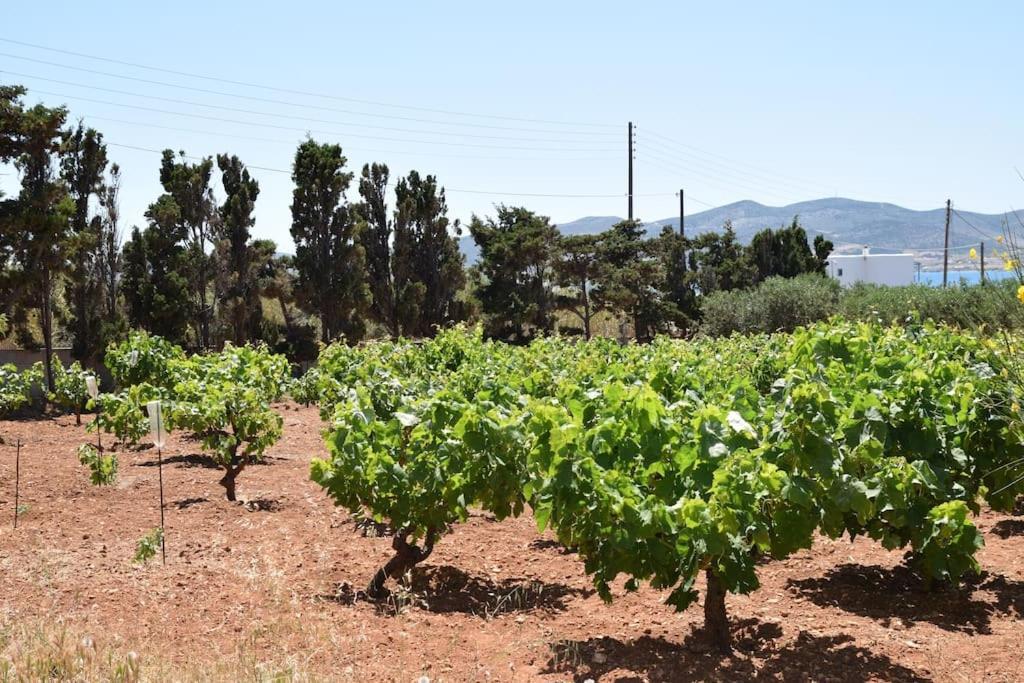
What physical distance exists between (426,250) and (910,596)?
31.4m

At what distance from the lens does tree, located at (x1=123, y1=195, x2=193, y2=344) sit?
30.5 m

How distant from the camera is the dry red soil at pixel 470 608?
5328 millimetres

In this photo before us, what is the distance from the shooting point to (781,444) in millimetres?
5023

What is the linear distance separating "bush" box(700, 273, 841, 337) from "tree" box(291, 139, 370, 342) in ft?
47.5

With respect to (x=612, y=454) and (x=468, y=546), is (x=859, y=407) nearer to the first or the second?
(x=612, y=454)

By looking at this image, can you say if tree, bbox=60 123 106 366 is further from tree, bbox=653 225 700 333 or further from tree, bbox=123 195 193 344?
tree, bbox=653 225 700 333

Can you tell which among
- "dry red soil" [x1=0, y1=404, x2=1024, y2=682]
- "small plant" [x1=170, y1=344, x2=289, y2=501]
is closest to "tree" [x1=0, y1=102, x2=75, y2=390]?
"small plant" [x1=170, y1=344, x2=289, y2=501]

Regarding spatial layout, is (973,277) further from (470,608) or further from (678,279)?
(470,608)

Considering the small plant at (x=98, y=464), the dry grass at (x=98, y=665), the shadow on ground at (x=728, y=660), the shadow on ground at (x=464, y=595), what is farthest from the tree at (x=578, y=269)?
the dry grass at (x=98, y=665)

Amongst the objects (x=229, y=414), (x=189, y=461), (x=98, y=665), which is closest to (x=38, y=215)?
(x=189, y=461)

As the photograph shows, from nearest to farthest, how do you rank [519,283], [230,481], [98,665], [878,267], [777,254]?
[98,665] → [230,481] → [519,283] → [777,254] → [878,267]

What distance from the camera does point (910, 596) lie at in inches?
269

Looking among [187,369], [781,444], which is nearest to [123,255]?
[187,369]

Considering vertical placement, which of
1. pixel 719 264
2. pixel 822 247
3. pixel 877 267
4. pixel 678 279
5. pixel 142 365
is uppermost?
pixel 822 247
